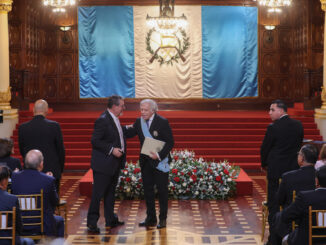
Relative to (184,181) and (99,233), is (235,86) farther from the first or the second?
(99,233)

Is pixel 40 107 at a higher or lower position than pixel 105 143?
higher

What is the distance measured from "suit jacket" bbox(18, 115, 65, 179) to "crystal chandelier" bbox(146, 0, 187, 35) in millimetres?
9913

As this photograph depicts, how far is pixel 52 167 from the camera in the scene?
6895 mm

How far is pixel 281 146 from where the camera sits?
6594 mm

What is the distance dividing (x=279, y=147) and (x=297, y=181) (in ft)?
4.09

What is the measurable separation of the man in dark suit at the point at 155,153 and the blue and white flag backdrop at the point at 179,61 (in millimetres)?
10509

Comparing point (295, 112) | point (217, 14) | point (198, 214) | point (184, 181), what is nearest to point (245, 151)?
point (295, 112)

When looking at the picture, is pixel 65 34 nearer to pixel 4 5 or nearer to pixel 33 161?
pixel 4 5

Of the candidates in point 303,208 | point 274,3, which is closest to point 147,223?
point 303,208

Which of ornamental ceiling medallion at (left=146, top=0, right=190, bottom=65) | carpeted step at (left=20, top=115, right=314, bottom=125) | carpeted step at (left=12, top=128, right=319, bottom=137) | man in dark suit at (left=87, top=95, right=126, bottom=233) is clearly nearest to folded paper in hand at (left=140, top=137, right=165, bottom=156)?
man in dark suit at (left=87, top=95, right=126, bottom=233)

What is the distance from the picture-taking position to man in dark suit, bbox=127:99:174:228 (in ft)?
23.3

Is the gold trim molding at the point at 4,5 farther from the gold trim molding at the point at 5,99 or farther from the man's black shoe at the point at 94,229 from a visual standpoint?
the man's black shoe at the point at 94,229

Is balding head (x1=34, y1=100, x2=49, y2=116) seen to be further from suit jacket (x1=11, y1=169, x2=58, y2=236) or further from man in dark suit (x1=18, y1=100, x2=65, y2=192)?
suit jacket (x1=11, y1=169, x2=58, y2=236)

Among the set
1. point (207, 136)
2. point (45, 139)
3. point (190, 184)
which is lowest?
point (190, 184)
